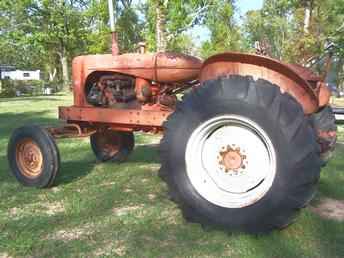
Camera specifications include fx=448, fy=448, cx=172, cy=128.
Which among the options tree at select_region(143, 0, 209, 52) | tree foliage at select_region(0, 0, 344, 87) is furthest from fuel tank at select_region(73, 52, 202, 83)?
tree at select_region(143, 0, 209, 52)

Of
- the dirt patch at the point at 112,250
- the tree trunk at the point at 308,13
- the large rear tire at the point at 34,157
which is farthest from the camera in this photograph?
the tree trunk at the point at 308,13

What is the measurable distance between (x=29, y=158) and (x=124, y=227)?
5.86ft

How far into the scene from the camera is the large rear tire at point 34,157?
450cm

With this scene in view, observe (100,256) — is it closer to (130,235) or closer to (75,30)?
(130,235)

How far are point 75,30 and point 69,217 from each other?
1474 inches

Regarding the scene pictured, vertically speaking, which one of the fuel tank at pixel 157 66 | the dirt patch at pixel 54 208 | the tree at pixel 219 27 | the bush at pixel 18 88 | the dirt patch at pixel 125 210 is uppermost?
the tree at pixel 219 27

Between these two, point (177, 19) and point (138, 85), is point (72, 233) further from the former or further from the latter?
point (177, 19)

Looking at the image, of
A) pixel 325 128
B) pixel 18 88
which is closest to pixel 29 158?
pixel 325 128

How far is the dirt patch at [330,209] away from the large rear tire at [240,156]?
33.5 inches

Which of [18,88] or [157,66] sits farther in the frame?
[18,88]

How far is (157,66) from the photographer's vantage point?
4453mm

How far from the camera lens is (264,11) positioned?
3559 cm

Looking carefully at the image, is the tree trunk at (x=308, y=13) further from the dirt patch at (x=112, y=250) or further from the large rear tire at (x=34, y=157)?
the dirt patch at (x=112, y=250)

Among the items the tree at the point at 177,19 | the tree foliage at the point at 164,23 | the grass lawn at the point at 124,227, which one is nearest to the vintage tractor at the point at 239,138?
the grass lawn at the point at 124,227
